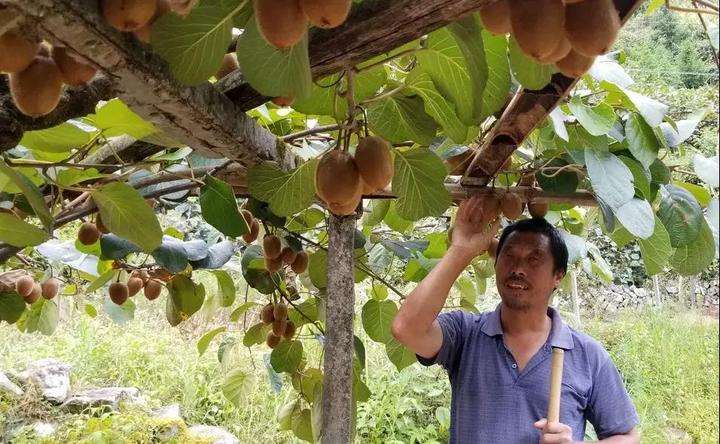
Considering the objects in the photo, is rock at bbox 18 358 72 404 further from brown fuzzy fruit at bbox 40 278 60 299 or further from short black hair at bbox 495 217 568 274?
short black hair at bbox 495 217 568 274

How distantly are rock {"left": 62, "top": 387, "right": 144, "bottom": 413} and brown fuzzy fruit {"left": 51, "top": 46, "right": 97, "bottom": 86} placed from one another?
12.4 ft

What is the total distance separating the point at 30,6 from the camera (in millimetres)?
368

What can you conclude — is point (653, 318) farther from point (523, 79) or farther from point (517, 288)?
point (523, 79)

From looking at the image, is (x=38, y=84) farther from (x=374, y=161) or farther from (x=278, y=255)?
(x=278, y=255)

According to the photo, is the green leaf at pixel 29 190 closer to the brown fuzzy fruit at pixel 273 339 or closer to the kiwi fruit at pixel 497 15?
the kiwi fruit at pixel 497 15

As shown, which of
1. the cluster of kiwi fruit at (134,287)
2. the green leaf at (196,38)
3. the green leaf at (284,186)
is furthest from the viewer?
the cluster of kiwi fruit at (134,287)

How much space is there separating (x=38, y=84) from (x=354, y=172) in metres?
0.34

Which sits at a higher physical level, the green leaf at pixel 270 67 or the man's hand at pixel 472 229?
the man's hand at pixel 472 229

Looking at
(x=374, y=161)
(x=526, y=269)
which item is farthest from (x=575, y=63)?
(x=526, y=269)

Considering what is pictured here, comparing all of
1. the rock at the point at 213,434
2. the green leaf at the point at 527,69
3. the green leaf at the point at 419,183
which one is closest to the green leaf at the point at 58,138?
the green leaf at the point at 419,183

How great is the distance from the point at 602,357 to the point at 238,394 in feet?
3.87

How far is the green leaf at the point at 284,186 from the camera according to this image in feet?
2.99

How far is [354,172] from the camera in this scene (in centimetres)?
71

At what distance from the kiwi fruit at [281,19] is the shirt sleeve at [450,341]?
118 centimetres
